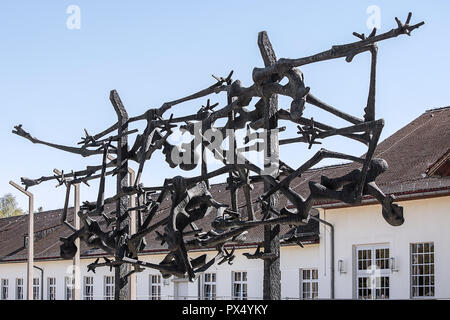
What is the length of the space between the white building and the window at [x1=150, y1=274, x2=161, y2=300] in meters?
0.04

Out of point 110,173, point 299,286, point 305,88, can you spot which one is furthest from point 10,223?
point 305,88

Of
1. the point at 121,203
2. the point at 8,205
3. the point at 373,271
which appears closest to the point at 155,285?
the point at 373,271

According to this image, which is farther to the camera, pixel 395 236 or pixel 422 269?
pixel 395 236

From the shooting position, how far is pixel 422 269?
22.5 m

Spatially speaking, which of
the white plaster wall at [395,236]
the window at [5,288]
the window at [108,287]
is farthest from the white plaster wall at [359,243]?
the window at [5,288]

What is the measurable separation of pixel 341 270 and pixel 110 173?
16084 millimetres

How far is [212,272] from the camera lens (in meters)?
29.3

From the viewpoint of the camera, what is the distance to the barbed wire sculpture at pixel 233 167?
20.4ft

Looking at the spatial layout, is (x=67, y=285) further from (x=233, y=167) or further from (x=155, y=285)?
(x=233, y=167)

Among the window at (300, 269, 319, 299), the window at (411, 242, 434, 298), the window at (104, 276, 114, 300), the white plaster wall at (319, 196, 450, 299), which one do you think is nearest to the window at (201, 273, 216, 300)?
the window at (300, 269, 319, 299)

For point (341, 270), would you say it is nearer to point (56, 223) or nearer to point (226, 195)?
point (226, 195)

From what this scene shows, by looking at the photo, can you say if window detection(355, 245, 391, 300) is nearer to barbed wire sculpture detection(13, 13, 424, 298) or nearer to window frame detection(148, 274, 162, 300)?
window frame detection(148, 274, 162, 300)

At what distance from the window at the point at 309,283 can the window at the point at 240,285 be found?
2350 millimetres

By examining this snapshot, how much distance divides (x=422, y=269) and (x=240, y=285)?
24.6 ft
